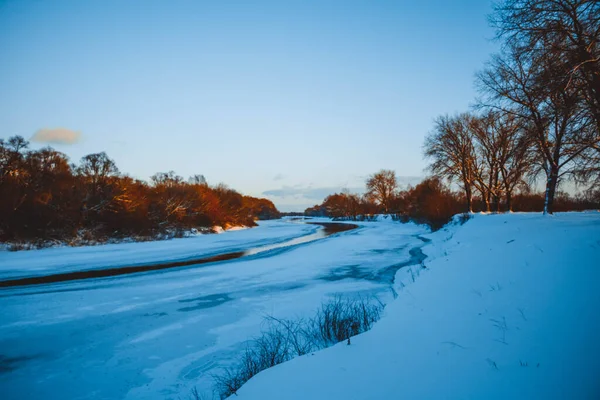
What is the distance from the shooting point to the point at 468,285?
5363 mm

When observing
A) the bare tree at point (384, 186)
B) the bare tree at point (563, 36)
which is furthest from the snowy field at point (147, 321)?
the bare tree at point (384, 186)

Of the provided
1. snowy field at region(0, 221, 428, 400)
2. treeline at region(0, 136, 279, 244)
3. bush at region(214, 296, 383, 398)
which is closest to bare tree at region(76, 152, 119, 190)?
treeline at region(0, 136, 279, 244)

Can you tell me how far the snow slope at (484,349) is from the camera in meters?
2.50

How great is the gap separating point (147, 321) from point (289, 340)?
3.96m

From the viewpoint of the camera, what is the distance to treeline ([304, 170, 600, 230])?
2945 cm

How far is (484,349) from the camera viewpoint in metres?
3.06

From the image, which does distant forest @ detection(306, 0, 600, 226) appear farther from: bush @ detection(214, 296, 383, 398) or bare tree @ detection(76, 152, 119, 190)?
bare tree @ detection(76, 152, 119, 190)

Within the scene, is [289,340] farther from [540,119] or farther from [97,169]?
[97,169]

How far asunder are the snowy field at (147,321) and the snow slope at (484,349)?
2202 millimetres

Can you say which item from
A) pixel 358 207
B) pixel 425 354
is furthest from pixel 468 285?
pixel 358 207

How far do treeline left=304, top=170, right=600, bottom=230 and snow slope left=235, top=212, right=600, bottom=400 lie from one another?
20.8 meters

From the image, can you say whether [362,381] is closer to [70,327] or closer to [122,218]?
[70,327]

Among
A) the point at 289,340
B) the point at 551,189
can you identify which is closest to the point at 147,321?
the point at 289,340

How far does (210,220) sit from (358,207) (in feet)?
166
